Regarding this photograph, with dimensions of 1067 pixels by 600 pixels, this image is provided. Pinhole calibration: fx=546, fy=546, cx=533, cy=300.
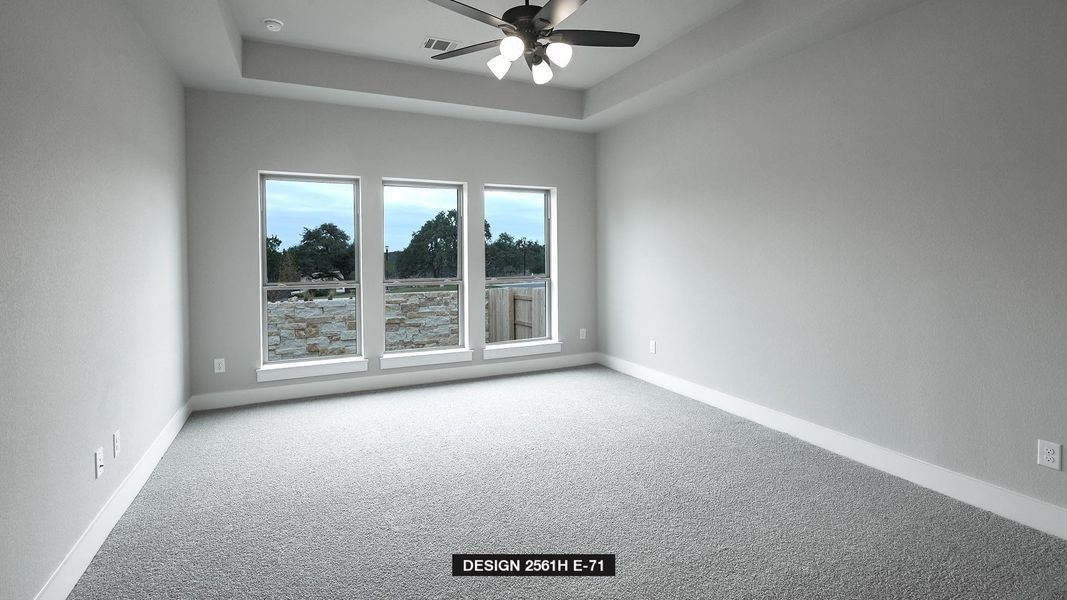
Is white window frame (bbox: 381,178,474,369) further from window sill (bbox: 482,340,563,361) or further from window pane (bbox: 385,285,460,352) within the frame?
window sill (bbox: 482,340,563,361)

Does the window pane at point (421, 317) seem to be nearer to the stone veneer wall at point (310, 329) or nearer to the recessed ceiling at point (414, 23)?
the stone veneer wall at point (310, 329)

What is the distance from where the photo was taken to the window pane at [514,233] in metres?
5.63

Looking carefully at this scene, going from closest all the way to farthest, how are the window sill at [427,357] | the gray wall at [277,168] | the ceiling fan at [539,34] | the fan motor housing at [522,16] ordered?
the ceiling fan at [539,34]
the fan motor housing at [522,16]
the gray wall at [277,168]
the window sill at [427,357]

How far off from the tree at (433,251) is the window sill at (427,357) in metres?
0.74

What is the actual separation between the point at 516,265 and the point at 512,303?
1.33 ft

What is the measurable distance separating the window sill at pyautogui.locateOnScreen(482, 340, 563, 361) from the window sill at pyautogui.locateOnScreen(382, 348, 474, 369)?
7.9 inches

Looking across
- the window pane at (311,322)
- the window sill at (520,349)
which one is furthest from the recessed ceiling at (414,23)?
the window sill at (520,349)

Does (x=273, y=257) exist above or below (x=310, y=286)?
above

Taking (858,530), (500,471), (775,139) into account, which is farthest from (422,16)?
(858,530)

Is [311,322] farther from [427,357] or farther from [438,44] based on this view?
[438,44]

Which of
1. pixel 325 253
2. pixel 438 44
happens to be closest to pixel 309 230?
pixel 325 253

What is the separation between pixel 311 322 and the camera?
4879mm

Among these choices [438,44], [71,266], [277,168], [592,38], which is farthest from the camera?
[277,168]

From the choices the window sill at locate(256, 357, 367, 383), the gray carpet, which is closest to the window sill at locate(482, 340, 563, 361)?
the window sill at locate(256, 357, 367, 383)
